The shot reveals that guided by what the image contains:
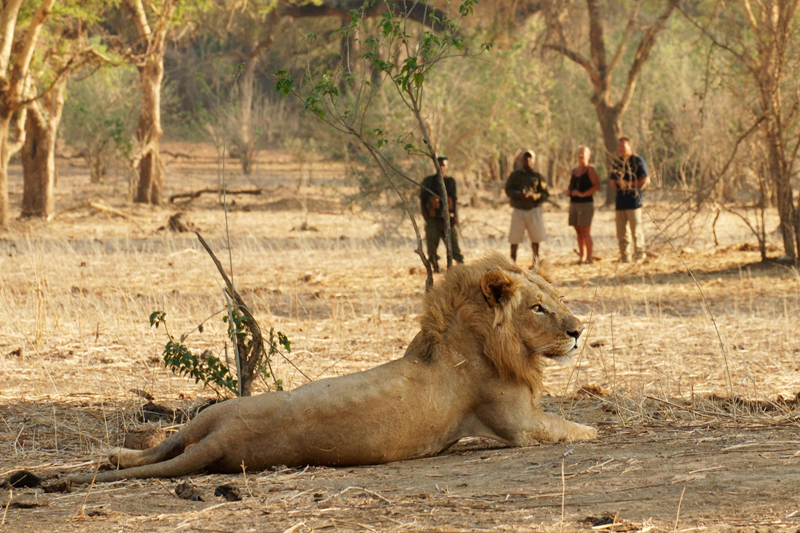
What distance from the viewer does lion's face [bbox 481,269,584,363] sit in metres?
4.54

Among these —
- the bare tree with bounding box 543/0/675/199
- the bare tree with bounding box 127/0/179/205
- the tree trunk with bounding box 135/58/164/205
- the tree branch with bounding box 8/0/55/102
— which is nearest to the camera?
the tree branch with bounding box 8/0/55/102

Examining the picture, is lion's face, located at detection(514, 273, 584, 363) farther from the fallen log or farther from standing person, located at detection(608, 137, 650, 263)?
the fallen log

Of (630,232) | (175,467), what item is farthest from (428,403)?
(630,232)

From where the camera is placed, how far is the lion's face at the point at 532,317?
14.9 ft

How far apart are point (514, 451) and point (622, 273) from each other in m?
9.59

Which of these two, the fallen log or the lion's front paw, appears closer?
the lion's front paw

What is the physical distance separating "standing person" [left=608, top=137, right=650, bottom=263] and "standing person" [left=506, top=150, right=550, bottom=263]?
1.13 m

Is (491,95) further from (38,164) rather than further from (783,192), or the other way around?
(783,192)

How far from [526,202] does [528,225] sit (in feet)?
1.21

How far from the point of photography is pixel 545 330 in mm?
4582

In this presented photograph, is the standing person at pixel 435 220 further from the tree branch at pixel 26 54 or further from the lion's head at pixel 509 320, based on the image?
the lion's head at pixel 509 320

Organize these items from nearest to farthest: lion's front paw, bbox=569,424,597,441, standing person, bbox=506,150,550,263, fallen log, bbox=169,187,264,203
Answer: lion's front paw, bbox=569,424,597,441 < standing person, bbox=506,150,550,263 < fallen log, bbox=169,187,264,203

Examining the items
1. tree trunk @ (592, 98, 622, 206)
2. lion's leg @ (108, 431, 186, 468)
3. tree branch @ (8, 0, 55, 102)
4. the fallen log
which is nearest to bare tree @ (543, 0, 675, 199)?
tree trunk @ (592, 98, 622, 206)

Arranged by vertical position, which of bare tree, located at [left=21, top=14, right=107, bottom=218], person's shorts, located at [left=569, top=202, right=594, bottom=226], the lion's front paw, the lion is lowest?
the lion's front paw
